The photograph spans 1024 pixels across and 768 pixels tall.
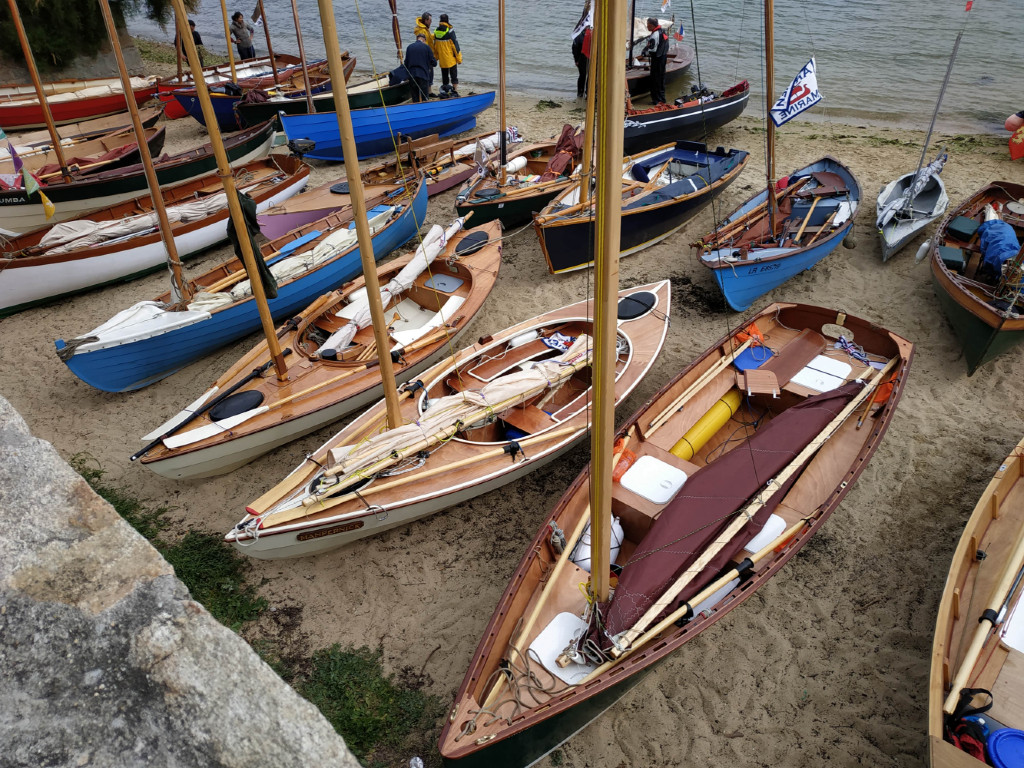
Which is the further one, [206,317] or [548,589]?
[206,317]

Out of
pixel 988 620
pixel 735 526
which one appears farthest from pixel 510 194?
pixel 988 620

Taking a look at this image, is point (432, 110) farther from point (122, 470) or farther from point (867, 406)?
point (867, 406)

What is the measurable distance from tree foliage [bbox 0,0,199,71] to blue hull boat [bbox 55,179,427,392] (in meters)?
20.8

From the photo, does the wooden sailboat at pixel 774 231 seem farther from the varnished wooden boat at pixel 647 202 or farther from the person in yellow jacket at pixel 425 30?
the person in yellow jacket at pixel 425 30

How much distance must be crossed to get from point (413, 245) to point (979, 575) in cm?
1114

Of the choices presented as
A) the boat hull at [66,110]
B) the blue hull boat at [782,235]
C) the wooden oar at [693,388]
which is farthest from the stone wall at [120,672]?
the boat hull at [66,110]

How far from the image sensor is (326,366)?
8656 millimetres

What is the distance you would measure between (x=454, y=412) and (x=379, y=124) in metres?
13.2

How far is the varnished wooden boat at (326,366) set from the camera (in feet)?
24.8

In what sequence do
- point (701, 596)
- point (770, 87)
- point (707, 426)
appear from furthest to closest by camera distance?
point (770, 87), point (707, 426), point (701, 596)

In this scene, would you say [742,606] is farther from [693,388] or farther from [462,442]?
[462,442]

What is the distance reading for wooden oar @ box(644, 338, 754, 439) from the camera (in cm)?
736

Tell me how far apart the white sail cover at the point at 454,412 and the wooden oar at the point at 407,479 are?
0.21 m

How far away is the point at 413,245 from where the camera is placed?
43.9ft
